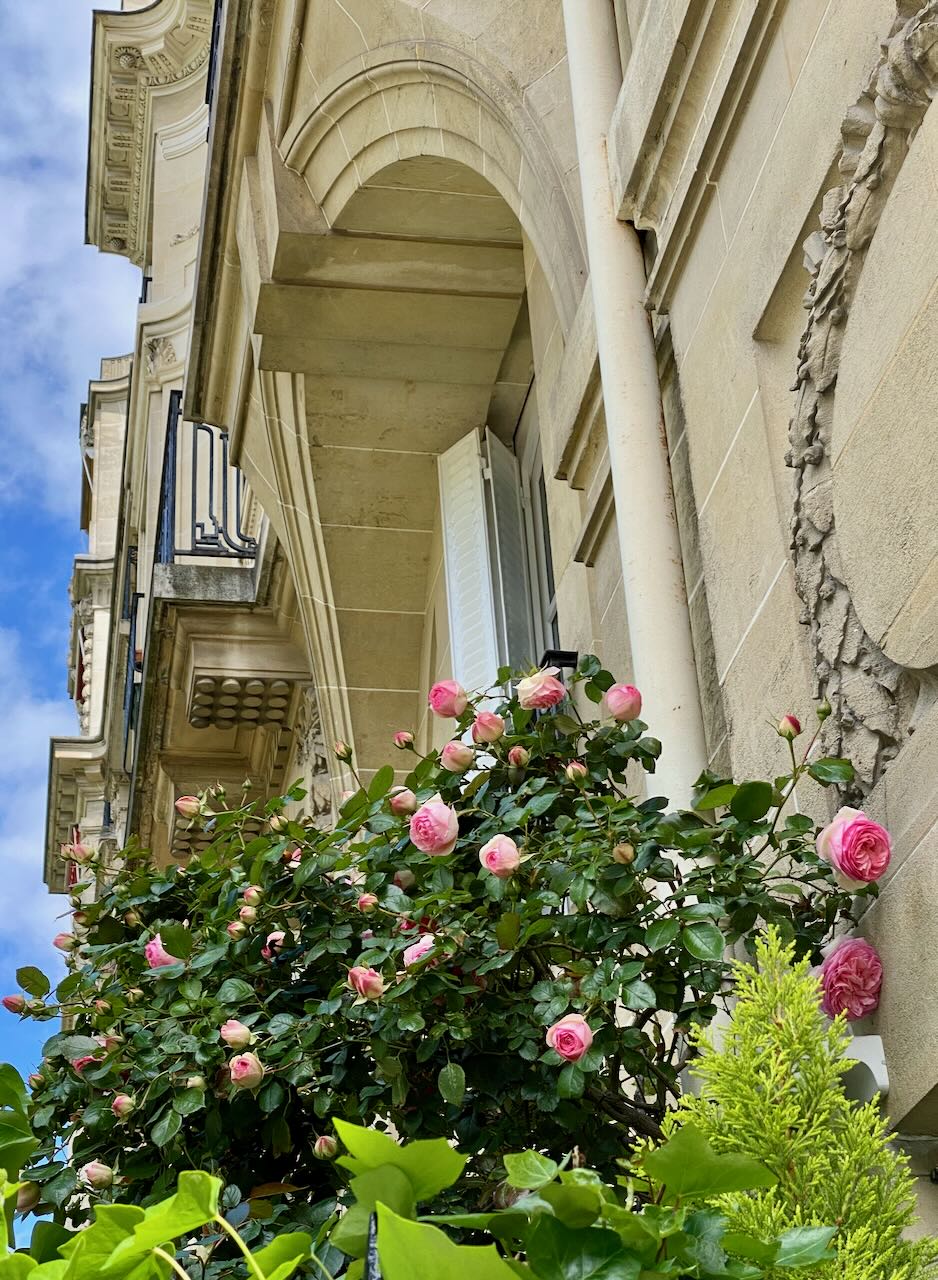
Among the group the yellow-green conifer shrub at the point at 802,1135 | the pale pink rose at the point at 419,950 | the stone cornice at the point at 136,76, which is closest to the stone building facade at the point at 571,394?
the pale pink rose at the point at 419,950

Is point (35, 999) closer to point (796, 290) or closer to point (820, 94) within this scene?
point (796, 290)

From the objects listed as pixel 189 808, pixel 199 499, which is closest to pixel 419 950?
pixel 189 808

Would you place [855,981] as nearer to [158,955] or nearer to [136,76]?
[158,955]

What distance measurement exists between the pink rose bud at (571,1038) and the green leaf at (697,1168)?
107 centimetres

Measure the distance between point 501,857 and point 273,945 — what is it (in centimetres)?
60

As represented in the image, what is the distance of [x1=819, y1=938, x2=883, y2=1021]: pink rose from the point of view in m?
2.29

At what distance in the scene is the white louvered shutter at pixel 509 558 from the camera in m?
7.05

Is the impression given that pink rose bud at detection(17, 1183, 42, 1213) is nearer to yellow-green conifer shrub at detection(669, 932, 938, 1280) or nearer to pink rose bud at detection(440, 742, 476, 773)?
pink rose bud at detection(440, 742, 476, 773)

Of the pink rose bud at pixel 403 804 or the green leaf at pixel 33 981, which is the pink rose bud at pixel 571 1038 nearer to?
the pink rose bud at pixel 403 804

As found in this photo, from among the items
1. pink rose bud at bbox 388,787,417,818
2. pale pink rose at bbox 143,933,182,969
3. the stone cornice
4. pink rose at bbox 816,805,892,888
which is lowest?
pink rose at bbox 816,805,892,888

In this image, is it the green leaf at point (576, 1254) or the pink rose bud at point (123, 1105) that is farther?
the pink rose bud at point (123, 1105)

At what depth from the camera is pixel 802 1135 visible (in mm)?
1385

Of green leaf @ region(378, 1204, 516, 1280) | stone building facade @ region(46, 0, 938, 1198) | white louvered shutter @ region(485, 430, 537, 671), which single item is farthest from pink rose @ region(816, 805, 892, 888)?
white louvered shutter @ region(485, 430, 537, 671)

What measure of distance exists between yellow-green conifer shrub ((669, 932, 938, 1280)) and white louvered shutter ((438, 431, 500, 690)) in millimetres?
5392
